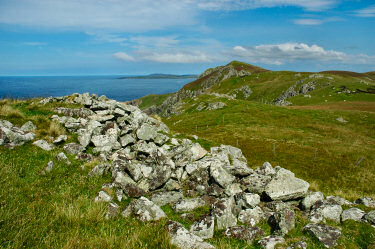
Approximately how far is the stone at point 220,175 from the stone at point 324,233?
16.1ft

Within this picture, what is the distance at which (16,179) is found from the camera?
9.06 m

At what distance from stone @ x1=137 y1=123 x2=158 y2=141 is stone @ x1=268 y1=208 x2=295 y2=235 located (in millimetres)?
10836

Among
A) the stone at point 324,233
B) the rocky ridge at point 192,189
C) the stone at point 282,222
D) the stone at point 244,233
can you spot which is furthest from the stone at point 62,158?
the stone at point 324,233

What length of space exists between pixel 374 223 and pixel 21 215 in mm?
16304

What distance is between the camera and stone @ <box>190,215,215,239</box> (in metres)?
8.68

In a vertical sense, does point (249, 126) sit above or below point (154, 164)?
below

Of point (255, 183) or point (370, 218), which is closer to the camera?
point (370, 218)

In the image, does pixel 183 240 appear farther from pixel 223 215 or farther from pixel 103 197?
pixel 103 197

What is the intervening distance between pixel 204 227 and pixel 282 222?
12.5 feet

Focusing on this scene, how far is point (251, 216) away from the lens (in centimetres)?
1064

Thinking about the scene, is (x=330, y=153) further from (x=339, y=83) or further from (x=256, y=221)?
(x=339, y=83)

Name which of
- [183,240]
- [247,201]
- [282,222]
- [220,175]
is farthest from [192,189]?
[183,240]

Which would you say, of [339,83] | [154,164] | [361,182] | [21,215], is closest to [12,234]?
[21,215]

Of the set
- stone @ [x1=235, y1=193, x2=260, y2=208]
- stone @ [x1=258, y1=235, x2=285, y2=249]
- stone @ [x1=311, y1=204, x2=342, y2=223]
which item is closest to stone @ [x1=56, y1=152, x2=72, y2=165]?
stone @ [x1=235, y1=193, x2=260, y2=208]
